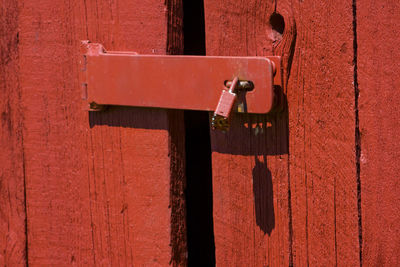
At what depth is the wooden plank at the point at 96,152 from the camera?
104cm

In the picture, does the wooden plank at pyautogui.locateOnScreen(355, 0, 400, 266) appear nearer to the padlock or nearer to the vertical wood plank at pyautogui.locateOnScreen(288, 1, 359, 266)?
the vertical wood plank at pyautogui.locateOnScreen(288, 1, 359, 266)

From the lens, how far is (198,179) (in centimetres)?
127

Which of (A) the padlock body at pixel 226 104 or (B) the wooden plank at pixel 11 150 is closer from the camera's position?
(A) the padlock body at pixel 226 104

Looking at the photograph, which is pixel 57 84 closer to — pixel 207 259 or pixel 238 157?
pixel 238 157

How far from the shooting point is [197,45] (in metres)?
1.25

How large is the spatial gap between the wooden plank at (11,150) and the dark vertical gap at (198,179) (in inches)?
14.4

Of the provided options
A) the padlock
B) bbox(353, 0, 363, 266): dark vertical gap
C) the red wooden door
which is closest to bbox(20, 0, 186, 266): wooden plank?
the red wooden door

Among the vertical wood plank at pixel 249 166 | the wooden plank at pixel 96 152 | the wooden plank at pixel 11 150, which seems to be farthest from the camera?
the wooden plank at pixel 11 150

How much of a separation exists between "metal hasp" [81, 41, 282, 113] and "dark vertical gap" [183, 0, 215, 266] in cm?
24

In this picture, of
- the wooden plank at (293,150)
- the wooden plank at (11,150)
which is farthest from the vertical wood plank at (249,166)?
the wooden plank at (11,150)

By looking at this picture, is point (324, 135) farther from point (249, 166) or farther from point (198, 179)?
point (198, 179)

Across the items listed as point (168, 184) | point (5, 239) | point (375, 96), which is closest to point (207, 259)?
point (168, 184)

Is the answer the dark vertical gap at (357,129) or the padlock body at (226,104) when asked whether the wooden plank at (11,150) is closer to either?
the padlock body at (226,104)

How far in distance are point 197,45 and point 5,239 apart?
0.62m
